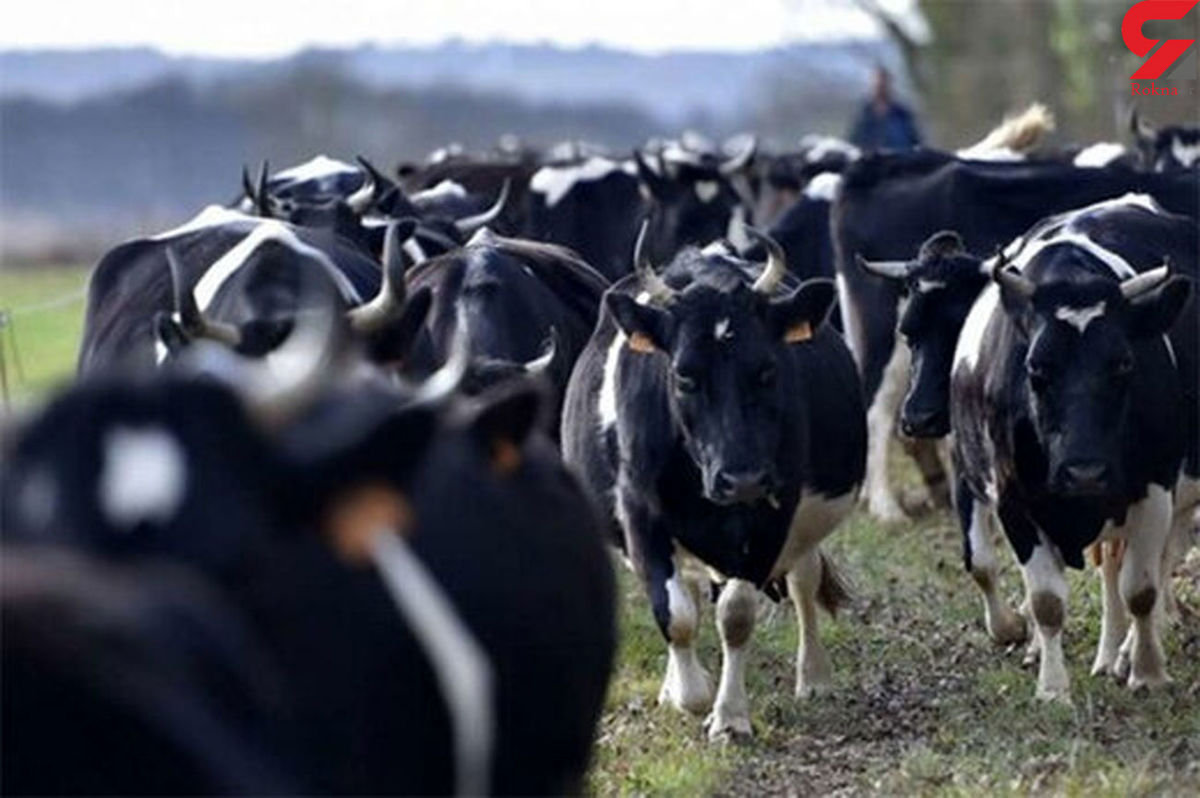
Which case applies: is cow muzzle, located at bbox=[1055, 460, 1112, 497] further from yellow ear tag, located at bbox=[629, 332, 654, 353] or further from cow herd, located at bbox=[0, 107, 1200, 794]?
yellow ear tag, located at bbox=[629, 332, 654, 353]

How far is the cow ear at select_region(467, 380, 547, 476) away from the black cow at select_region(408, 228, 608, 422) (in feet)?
15.7

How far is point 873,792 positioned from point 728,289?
205cm

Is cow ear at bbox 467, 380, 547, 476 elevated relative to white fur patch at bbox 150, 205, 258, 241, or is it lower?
elevated

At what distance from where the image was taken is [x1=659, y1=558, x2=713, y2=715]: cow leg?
11.0 meters

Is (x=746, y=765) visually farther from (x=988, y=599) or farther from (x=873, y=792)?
(x=988, y=599)

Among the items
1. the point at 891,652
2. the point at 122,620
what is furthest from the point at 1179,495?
the point at 122,620

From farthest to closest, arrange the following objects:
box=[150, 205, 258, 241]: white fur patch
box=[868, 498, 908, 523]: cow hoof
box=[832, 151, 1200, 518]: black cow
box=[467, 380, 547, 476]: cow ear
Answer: box=[868, 498, 908, 523]: cow hoof < box=[832, 151, 1200, 518]: black cow < box=[150, 205, 258, 241]: white fur patch < box=[467, 380, 547, 476]: cow ear

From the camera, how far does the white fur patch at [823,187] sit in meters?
19.5

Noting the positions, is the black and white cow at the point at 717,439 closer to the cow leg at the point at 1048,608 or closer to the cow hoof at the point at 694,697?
the cow hoof at the point at 694,697

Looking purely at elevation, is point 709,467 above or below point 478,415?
below

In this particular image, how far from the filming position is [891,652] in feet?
40.4

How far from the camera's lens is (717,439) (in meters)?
10.6

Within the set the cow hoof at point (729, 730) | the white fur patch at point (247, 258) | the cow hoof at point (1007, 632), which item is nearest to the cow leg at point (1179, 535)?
the cow hoof at point (1007, 632)

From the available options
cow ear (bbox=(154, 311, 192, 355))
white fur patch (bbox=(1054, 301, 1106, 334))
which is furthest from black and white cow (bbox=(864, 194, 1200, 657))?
cow ear (bbox=(154, 311, 192, 355))
